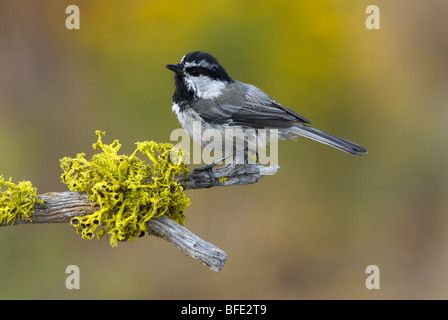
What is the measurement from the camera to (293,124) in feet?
12.6

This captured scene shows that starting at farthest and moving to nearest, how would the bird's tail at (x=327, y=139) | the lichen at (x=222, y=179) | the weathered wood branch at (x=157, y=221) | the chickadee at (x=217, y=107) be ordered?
the chickadee at (x=217, y=107) → the lichen at (x=222, y=179) → the bird's tail at (x=327, y=139) → the weathered wood branch at (x=157, y=221)

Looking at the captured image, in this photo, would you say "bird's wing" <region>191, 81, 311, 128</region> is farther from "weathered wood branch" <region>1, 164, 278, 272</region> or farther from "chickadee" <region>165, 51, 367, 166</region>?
"weathered wood branch" <region>1, 164, 278, 272</region>

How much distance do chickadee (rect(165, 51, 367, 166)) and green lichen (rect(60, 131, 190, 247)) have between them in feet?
2.08

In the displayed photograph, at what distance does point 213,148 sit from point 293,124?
0.59m

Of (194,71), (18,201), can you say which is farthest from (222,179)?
(18,201)

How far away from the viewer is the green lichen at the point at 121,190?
3117 millimetres

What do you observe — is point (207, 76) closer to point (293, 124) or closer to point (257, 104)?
point (257, 104)

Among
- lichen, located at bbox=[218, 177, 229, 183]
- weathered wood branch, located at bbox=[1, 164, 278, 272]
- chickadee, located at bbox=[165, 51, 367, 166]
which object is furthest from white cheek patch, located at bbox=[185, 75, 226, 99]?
weathered wood branch, located at bbox=[1, 164, 278, 272]

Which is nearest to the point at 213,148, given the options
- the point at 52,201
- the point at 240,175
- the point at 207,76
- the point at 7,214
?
the point at 240,175

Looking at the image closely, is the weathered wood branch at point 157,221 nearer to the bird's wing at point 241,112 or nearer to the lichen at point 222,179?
the lichen at point 222,179

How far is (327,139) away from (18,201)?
2.00m

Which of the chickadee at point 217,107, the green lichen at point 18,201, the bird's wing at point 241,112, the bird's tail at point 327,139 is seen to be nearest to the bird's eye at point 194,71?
the chickadee at point 217,107

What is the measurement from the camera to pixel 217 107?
3844 millimetres

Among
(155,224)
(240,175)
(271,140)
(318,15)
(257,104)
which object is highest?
(318,15)
